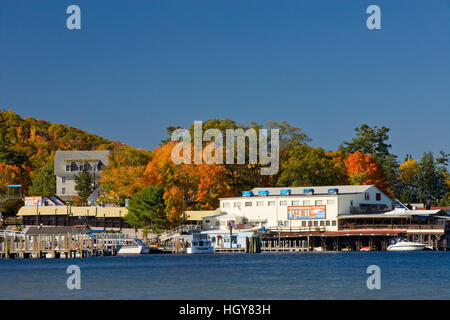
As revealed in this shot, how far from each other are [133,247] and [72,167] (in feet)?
208

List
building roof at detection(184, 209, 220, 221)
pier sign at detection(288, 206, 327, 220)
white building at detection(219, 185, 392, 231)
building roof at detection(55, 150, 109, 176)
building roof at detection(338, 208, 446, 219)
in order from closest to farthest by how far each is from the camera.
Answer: building roof at detection(338, 208, 446, 219)
white building at detection(219, 185, 392, 231)
pier sign at detection(288, 206, 327, 220)
building roof at detection(184, 209, 220, 221)
building roof at detection(55, 150, 109, 176)

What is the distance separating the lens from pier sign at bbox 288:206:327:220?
385 feet

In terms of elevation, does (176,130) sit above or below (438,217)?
above

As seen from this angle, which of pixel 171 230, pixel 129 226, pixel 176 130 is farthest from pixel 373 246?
pixel 176 130

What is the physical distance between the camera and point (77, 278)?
61031 mm

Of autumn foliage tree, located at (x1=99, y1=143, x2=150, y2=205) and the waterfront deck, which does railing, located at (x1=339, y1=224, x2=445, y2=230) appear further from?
autumn foliage tree, located at (x1=99, y1=143, x2=150, y2=205)

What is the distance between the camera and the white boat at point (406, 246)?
109m

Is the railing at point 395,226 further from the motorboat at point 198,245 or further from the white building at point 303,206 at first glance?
the motorboat at point 198,245

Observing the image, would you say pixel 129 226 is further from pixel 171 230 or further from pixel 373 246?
pixel 373 246

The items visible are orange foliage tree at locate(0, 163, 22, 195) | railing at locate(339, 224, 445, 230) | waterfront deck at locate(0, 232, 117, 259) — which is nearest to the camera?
waterfront deck at locate(0, 232, 117, 259)

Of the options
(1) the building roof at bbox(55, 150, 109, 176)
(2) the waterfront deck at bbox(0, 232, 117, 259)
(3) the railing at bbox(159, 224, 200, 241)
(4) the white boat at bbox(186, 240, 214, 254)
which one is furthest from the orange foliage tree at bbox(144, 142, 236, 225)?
(1) the building roof at bbox(55, 150, 109, 176)

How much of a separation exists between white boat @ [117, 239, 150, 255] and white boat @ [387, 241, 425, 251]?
107 feet

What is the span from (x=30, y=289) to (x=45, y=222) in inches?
3262

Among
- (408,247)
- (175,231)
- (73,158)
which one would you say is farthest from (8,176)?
(408,247)
